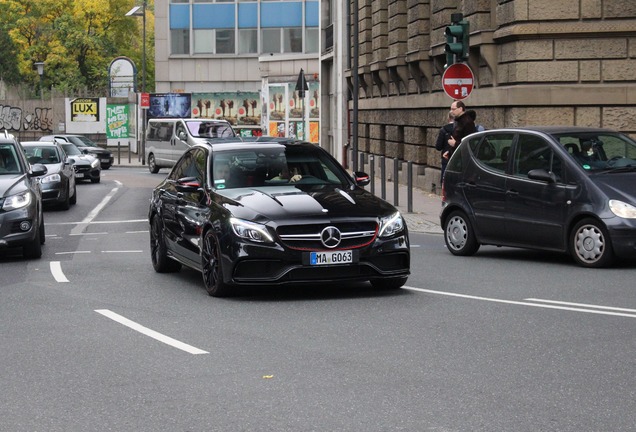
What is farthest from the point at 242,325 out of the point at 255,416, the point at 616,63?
the point at 616,63

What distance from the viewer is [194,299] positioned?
1161 centimetres

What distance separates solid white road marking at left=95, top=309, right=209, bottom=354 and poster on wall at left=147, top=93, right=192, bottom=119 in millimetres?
56152

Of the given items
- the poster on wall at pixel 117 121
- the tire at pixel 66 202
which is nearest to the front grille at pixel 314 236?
the tire at pixel 66 202

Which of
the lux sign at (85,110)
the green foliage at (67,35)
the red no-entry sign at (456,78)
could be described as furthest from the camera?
the green foliage at (67,35)

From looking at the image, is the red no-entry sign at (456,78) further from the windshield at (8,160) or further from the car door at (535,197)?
the windshield at (8,160)

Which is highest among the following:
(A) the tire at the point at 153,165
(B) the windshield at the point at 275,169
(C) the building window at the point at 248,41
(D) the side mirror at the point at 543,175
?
(C) the building window at the point at 248,41

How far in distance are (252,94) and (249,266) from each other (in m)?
66.5

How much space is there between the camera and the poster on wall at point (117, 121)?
2788 inches

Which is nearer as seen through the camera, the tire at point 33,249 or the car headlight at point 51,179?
the tire at point 33,249

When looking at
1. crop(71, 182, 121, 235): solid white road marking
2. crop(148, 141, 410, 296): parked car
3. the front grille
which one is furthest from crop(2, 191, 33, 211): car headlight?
the front grille

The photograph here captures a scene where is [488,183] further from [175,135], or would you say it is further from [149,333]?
[175,135]

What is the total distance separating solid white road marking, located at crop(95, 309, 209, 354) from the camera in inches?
344

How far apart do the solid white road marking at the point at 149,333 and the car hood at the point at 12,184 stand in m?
5.61

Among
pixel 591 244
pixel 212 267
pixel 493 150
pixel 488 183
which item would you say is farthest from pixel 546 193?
pixel 212 267
